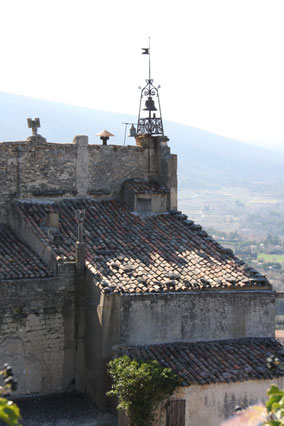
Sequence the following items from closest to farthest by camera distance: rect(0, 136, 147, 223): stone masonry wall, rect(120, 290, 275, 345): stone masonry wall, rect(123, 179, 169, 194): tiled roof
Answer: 1. rect(120, 290, 275, 345): stone masonry wall
2. rect(0, 136, 147, 223): stone masonry wall
3. rect(123, 179, 169, 194): tiled roof

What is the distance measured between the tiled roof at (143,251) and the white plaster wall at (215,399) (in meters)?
2.83

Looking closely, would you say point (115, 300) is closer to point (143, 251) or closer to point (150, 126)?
point (143, 251)

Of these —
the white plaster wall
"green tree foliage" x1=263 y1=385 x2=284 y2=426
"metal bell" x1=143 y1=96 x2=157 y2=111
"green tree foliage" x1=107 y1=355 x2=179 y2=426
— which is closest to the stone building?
the white plaster wall

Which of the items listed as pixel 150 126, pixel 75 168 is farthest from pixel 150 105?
pixel 75 168

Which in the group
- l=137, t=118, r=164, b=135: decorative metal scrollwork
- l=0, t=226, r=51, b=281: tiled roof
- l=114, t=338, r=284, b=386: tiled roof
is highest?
l=137, t=118, r=164, b=135: decorative metal scrollwork

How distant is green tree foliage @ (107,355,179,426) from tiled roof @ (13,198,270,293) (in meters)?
2.34

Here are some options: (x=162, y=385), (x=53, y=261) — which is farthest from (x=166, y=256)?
(x=162, y=385)

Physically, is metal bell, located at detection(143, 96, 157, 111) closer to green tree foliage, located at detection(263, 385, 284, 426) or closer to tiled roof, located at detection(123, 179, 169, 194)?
tiled roof, located at detection(123, 179, 169, 194)

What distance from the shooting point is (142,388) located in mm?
19938

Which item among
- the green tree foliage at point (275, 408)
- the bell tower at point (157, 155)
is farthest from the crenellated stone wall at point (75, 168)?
the green tree foliage at point (275, 408)

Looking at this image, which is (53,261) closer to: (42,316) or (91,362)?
(42,316)

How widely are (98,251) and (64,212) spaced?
8.86 feet

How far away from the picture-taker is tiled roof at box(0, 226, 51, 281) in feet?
72.5

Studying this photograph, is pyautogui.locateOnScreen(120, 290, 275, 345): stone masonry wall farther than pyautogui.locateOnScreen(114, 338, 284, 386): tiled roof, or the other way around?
pyautogui.locateOnScreen(120, 290, 275, 345): stone masonry wall
